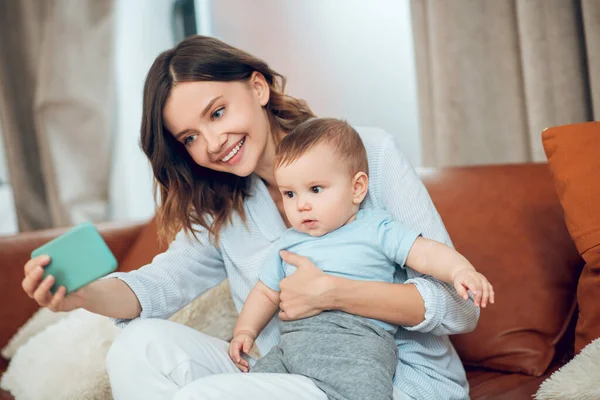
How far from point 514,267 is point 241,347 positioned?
0.66 meters

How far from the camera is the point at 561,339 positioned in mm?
1484

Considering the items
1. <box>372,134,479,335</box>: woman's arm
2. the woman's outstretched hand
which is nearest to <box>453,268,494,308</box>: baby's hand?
<box>372,134,479,335</box>: woman's arm

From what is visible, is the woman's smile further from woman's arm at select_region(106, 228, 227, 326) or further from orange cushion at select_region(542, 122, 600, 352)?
orange cushion at select_region(542, 122, 600, 352)

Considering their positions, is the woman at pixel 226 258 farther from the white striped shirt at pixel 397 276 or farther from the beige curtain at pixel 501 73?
the beige curtain at pixel 501 73

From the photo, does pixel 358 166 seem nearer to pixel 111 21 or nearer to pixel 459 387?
pixel 459 387

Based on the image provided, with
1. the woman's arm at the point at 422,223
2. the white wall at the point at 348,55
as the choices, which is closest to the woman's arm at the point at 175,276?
the woman's arm at the point at 422,223

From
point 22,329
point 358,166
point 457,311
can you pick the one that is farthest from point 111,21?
point 457,311

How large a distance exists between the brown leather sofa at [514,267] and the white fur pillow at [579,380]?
15 centimetres

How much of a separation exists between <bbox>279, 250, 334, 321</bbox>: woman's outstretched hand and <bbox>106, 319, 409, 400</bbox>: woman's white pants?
0.49ft

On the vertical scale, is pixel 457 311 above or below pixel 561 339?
above

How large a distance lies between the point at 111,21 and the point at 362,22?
115 cm

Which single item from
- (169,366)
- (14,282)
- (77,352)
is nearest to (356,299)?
(169,366)

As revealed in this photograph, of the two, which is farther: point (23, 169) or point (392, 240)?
point (23, 169)

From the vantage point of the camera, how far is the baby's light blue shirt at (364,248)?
1.22 m
